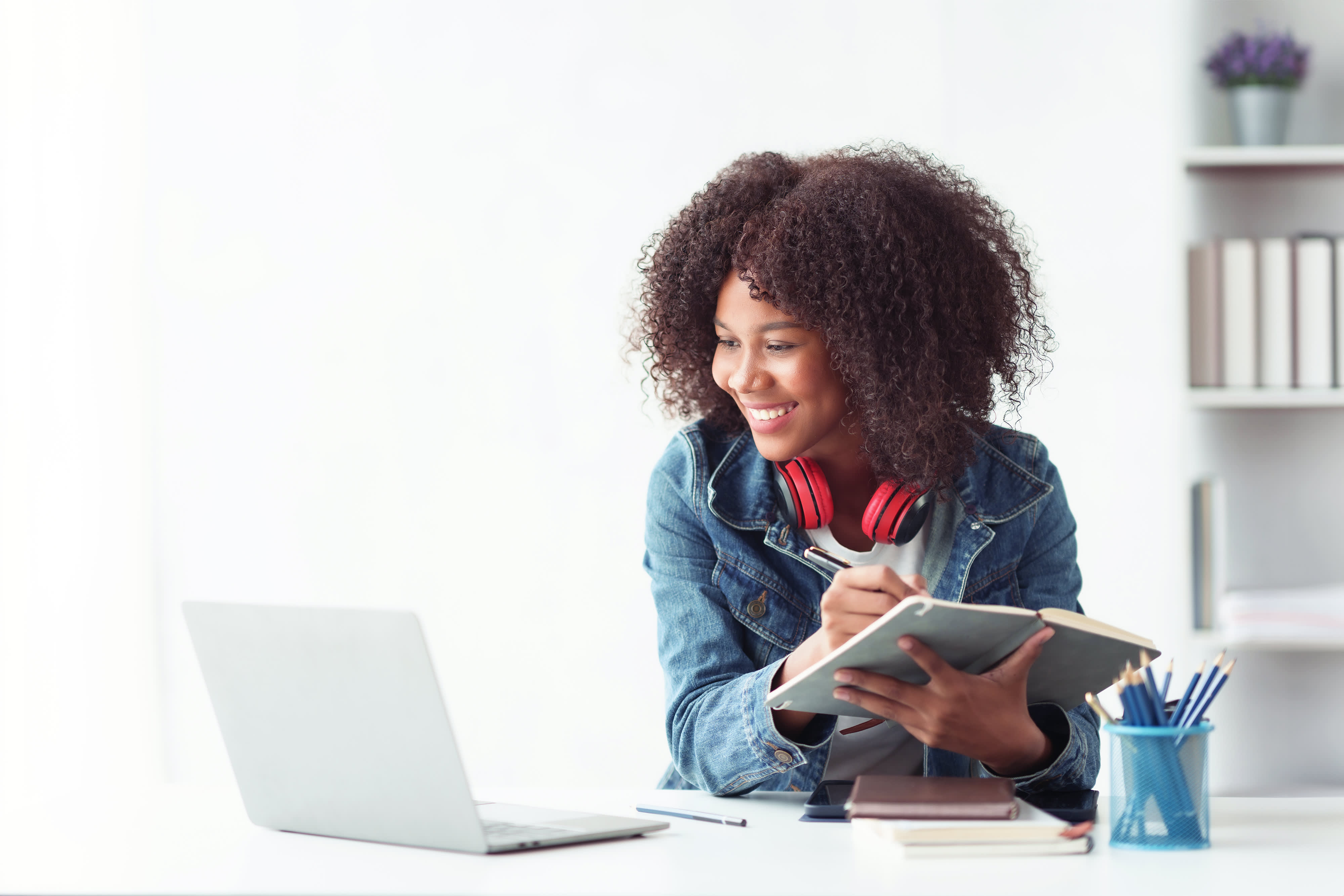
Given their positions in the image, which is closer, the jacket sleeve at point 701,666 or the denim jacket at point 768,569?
the jacket sleeve at point 701,666

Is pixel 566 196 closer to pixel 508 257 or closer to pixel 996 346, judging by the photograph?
pixel 508 257

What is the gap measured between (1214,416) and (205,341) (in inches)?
80.1

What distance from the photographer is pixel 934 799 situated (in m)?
1.01

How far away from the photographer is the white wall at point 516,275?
Result: 2494 millimetres

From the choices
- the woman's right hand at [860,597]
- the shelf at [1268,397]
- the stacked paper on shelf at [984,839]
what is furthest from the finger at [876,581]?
the shelf at [1268,397]

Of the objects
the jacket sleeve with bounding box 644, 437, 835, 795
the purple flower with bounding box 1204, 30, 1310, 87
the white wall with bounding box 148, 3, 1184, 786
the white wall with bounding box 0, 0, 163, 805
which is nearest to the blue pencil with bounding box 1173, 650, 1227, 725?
the jacket sleeve with bounding box 644, 437, 835, 795

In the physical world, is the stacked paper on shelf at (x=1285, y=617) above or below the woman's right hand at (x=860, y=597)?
below

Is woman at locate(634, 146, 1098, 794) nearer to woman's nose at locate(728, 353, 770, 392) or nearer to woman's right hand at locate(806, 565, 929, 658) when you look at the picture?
woman's nose at locate(728, 353, 770, 392)

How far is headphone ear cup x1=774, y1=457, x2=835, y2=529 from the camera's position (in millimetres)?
1446

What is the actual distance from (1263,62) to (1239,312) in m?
0.47

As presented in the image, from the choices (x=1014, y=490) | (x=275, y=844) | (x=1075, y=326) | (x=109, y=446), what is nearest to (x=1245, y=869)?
(x=1014, y=490)

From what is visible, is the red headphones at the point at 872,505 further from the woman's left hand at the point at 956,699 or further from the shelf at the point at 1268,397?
the shelf at the point at 1268,397

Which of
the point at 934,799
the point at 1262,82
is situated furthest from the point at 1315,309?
the point at 934,799

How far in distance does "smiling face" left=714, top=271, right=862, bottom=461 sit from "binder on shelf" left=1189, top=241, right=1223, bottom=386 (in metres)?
1.11
